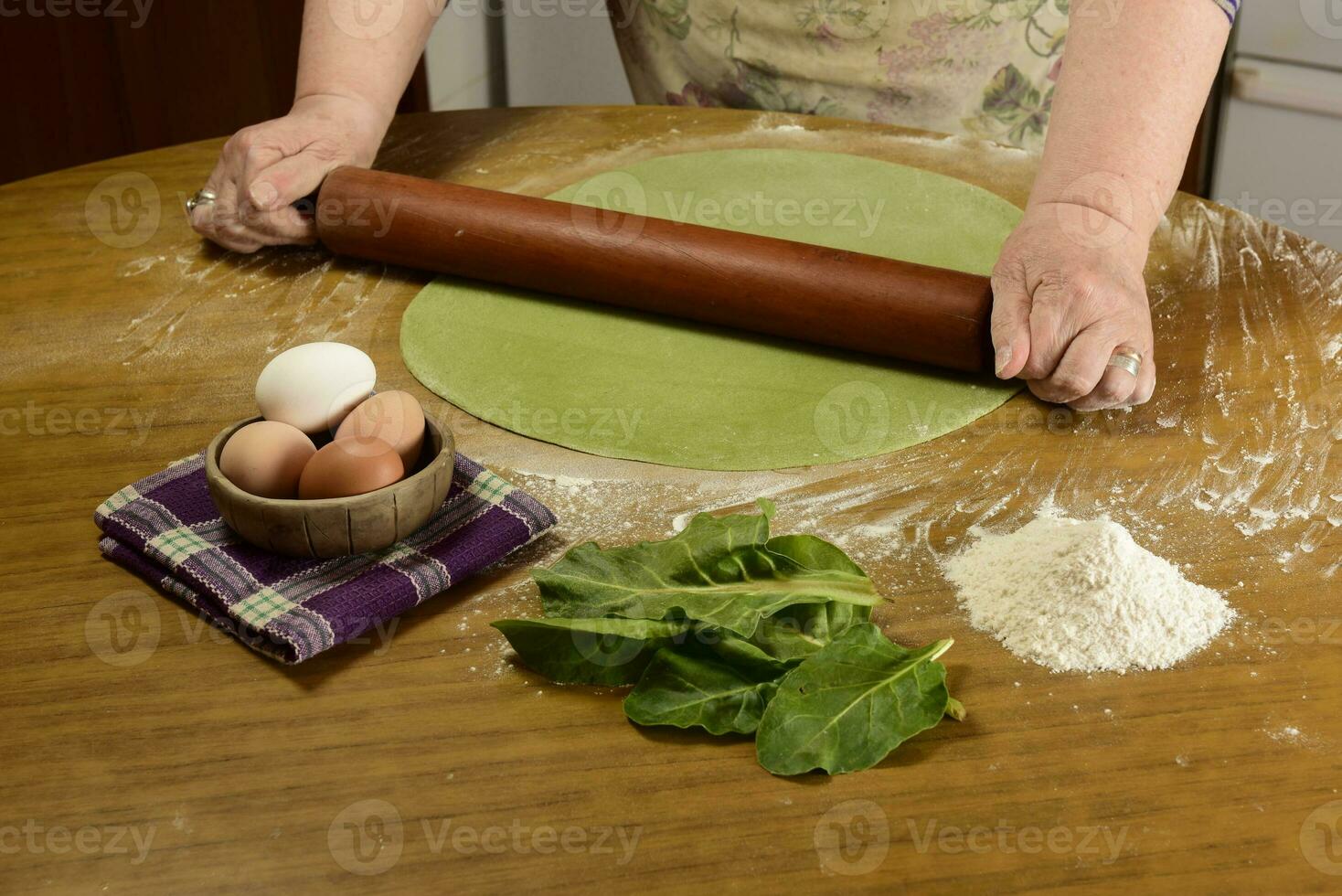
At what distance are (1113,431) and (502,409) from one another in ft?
2.05

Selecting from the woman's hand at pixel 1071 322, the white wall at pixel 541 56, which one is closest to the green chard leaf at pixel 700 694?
the woman's hand at pixel 1071 322

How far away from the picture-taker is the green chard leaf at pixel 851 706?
2.50ft

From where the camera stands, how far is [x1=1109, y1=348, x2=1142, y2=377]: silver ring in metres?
1.18

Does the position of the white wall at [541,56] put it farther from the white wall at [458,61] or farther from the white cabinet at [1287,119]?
the white cabinet at [1287,119]

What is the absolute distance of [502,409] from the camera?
1227 mm

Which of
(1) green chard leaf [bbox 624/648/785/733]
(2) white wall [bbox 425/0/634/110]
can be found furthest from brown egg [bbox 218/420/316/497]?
(2) white wall [bbox 425/0/634/110]

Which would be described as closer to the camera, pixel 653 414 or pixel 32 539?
pixel 32 539

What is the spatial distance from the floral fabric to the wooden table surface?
80 centimetres

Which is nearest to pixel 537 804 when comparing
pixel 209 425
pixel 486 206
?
pixel 209 425

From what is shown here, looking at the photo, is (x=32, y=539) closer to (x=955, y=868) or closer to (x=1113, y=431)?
(x=955, y=868)

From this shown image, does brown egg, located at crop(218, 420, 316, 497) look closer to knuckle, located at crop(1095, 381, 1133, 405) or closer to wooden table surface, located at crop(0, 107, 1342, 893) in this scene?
wooden table surface, located at crop(0, 107, 1342, 893)

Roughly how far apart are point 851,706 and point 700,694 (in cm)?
10

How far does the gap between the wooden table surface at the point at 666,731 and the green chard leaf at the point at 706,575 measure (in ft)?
0.21

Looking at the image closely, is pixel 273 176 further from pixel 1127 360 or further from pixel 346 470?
pixel 1127 360
